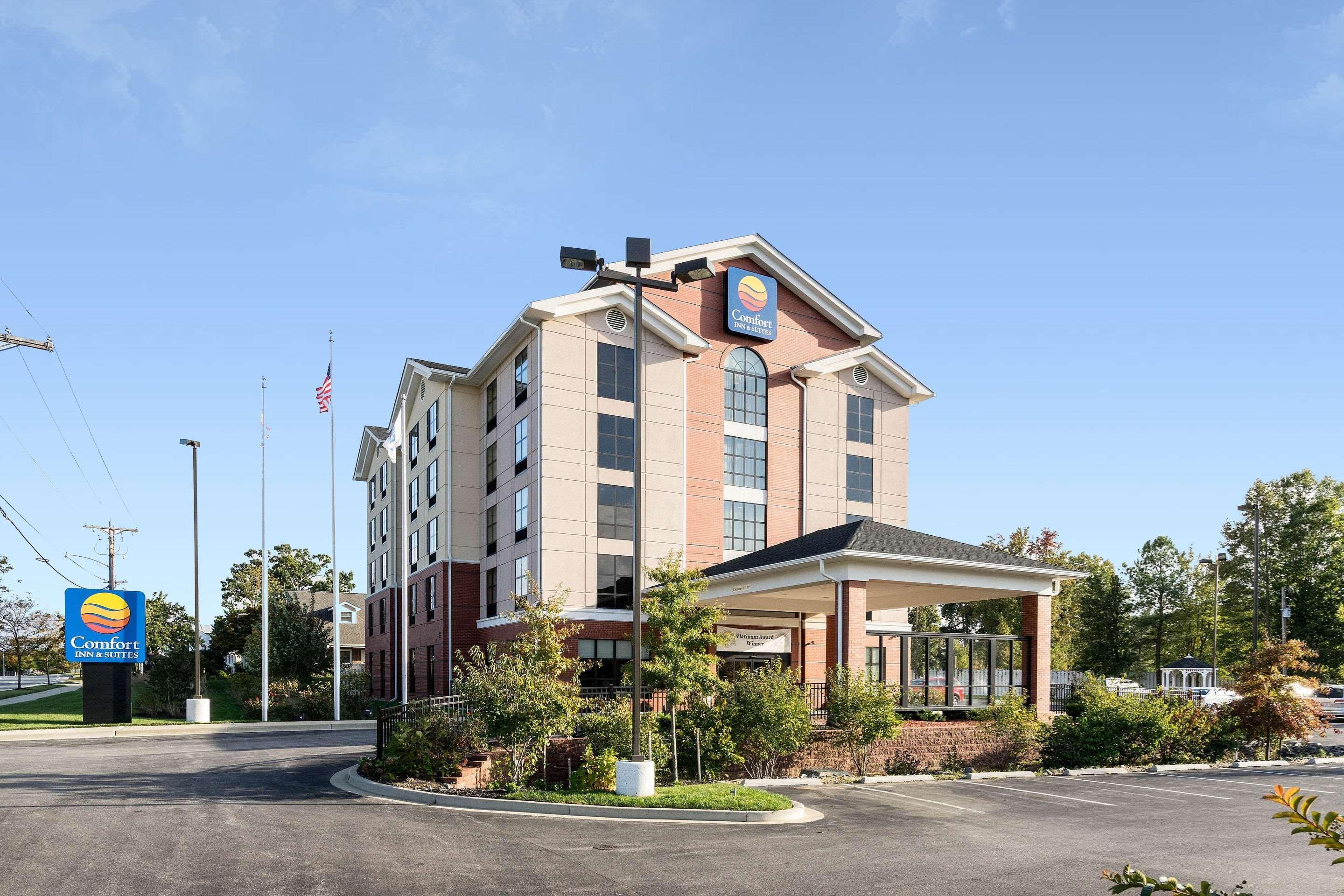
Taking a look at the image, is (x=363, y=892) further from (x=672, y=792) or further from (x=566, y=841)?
(x=672, y=792)

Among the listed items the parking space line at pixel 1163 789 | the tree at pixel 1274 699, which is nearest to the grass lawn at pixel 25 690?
the parking space line at pixel 1163 789

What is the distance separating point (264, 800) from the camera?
19094mm

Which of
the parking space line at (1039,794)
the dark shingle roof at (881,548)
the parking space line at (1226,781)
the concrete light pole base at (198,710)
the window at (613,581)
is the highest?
the dark shingle roof at (881,548)

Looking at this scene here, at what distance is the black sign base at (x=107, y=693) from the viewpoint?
42000 millimetres

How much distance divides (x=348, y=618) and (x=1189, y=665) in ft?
218

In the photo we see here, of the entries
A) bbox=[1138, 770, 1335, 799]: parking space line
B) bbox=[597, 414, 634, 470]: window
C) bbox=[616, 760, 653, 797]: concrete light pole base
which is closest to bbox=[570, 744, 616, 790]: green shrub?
bbox=[616, 760, 653, 797]: concrete light pole base

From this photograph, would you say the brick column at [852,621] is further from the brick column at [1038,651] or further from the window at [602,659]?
the window at [602,659]

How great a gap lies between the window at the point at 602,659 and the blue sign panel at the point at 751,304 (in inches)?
542

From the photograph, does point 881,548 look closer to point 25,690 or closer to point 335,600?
point 335,600

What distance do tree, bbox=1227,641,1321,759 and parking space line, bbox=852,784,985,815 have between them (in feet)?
50.1

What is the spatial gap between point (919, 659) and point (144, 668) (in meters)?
86.3

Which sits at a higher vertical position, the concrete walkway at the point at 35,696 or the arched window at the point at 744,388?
the arched window at the point at 744,388

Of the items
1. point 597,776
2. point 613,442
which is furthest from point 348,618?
point 597,776

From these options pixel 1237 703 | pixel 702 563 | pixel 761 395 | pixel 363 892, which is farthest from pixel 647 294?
pixel 363 892
